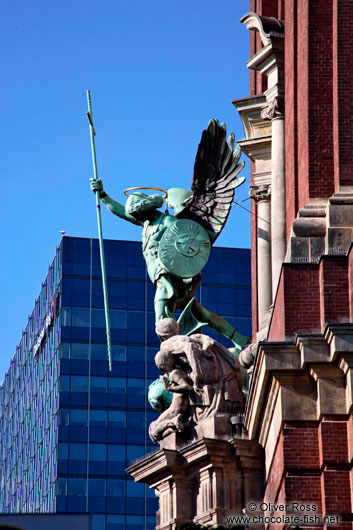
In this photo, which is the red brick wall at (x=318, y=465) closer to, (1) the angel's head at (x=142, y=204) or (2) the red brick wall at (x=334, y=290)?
(2) the red brick wall at (x=334, y=290)

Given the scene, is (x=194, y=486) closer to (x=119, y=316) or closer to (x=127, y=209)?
(x=127, y=209)

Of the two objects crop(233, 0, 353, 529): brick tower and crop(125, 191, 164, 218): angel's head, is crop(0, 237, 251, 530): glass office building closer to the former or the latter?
crop(125, 191, 164, 218): angel's head

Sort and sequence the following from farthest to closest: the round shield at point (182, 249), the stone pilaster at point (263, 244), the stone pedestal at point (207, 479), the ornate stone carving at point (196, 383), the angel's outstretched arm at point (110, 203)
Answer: the angel's outstretched arm at point (110, 203) < the stone pilaster at point (263, 244) < the round shield at point (182, 249) < the ornate stone carving at point (196, 383) < the stone pedestal at point (207, 479)

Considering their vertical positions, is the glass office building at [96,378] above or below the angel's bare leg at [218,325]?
above

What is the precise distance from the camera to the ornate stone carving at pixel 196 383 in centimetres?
3206

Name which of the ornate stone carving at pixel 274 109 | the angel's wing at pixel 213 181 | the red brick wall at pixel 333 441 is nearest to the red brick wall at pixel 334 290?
the red brick wall at pixel 333 441

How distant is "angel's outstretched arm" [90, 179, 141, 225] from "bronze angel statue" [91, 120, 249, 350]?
18 centimetres

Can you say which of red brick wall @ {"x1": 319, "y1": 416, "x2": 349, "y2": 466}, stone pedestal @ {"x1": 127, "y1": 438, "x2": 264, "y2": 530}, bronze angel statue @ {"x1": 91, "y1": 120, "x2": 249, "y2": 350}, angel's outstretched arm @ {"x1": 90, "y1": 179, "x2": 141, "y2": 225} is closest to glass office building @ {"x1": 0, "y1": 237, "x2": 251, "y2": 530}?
→ angel's outstretched arm @ {"x1": 90, "y1": 179, "x2": 141, "y2": 225}

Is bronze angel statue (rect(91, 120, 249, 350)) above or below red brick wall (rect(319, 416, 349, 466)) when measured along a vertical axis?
above

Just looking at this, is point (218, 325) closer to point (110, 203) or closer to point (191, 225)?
point (191, 225)

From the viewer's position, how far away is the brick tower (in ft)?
77.5

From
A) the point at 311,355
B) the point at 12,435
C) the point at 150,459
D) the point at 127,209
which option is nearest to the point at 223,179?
the point at 127,209

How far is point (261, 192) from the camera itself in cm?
3656

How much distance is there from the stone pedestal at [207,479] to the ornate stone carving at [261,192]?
23.3 feet
